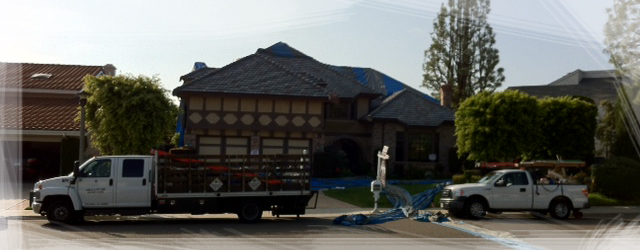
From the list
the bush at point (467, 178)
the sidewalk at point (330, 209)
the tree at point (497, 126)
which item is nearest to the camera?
the sidewalk at point (330, 209)

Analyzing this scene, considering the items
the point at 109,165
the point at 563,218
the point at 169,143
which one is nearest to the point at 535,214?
the point at 563,218

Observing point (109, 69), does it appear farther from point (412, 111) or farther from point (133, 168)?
point (133, 168)

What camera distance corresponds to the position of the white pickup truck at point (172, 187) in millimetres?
18906

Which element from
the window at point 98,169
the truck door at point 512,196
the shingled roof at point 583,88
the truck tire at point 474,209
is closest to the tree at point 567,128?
the truck door at point 512,196

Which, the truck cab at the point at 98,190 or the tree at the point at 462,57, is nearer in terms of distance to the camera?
the truck cab at the point at 98,190

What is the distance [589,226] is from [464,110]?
37.0ft

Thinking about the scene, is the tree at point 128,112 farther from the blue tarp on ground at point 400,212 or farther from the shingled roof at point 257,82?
the blue tarp on ground at point 400,212

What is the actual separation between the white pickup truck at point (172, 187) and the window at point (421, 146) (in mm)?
20958

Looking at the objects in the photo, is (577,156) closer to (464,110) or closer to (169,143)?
(464,110)

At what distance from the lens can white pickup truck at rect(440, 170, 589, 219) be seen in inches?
848

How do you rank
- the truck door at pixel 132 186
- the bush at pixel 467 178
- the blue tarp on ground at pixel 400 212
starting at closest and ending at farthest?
the truck door at pixel 132 186, the blue tarp on ground at pixel 400 212, the bush at pixel 467 178

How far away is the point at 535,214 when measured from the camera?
2281 cm

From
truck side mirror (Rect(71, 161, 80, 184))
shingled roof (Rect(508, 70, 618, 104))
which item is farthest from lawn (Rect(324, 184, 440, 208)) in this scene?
shingled roof (Rect(508, 70, 618, 104))

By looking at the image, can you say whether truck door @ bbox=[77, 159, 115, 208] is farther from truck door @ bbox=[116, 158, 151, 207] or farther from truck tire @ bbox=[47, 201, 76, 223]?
truck tire @ bbox=[47, 201, 76, 223]
